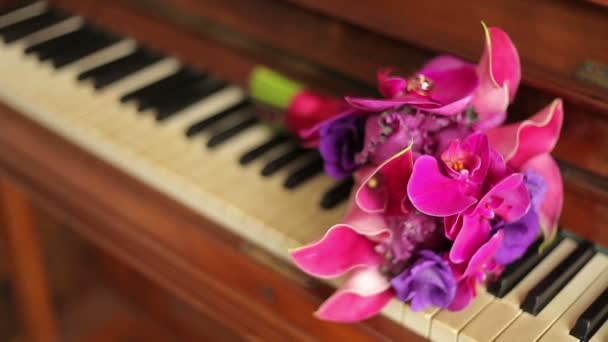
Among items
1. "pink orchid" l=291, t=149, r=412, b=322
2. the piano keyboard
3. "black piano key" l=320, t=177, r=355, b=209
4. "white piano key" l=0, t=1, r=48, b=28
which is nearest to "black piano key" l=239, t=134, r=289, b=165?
the piano keyboard

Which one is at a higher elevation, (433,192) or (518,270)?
(433,192)

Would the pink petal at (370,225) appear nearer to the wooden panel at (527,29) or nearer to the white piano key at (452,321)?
the white piano key at (452,321)

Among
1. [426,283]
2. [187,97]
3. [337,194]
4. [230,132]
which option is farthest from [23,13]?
[426,283]

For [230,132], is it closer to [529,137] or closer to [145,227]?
[145,227]

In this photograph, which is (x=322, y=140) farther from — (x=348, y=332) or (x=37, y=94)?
(x=37, y=94)

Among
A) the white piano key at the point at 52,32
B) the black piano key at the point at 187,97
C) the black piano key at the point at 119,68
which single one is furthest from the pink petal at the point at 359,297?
the white piano key at the point at 52,32

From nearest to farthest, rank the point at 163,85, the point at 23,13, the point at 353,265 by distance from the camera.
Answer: the point at 353,265 → the point at 163,85 → the point at 23,13
